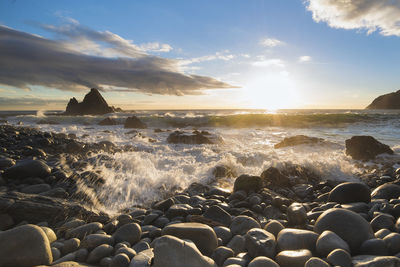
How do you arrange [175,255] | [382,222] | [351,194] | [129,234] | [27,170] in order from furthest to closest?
[27,170] < [351,194] < [382,222] < [129,234] < [175,255]

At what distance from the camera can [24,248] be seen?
1854mm

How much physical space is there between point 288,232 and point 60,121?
27303 millimetres

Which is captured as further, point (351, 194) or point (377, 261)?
point (351, 194)

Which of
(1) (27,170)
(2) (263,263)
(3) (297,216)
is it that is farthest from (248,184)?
(1) (27,170)

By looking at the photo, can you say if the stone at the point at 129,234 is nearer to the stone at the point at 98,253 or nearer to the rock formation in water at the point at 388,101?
the stone at the point at 98,253

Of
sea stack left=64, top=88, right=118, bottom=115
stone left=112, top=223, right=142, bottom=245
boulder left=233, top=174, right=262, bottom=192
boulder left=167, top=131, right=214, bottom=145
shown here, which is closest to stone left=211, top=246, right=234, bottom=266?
stone left=112, top=223, right=142, bottom=245

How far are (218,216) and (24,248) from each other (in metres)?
1.97

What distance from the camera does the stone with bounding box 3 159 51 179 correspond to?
4.32m

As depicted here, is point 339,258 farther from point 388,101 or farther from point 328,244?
point 388,101

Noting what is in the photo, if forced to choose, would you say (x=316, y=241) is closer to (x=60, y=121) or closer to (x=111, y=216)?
(x=111, y=216)

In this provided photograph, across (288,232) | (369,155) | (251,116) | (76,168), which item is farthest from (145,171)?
(251,116)

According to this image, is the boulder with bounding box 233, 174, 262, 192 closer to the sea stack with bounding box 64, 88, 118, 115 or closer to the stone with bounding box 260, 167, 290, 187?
the stone with bounding box 260, 167, 290, 187

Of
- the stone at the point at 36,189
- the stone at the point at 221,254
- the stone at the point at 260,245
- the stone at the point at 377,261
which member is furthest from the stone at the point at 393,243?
the stone at the point at 36,189

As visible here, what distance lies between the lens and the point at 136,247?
7.68 ft
